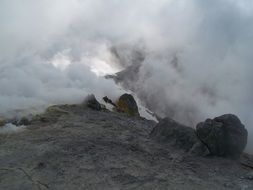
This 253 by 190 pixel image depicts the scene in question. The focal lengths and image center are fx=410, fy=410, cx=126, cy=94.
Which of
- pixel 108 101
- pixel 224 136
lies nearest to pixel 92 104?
pixel 108 101

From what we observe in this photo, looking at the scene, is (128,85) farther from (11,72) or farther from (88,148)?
(88,148)

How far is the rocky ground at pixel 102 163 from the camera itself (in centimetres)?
1115

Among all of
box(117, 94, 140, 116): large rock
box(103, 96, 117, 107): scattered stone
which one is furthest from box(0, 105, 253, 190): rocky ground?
box(103, 96, 117, 107): scattered stone

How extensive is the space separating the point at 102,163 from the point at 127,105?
1206 centimetres

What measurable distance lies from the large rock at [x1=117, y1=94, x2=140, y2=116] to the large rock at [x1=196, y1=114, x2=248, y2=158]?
912 cm

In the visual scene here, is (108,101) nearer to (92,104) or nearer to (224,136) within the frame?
(92,104)

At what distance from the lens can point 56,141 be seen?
14.4 m

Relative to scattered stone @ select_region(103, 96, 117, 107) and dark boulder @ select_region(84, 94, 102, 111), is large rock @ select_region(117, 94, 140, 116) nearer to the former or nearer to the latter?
scattered stone @ select_region(103, 96, 117, 107)

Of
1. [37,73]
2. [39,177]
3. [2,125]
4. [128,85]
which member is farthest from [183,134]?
[128,85]

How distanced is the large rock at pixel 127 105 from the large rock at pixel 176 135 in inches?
303

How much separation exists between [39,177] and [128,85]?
2001cm

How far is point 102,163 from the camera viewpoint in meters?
12.4

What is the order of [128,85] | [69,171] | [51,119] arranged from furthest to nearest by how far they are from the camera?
[128,85]
[51,119]
[69,171]

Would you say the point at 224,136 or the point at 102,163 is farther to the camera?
the point at 224,136
